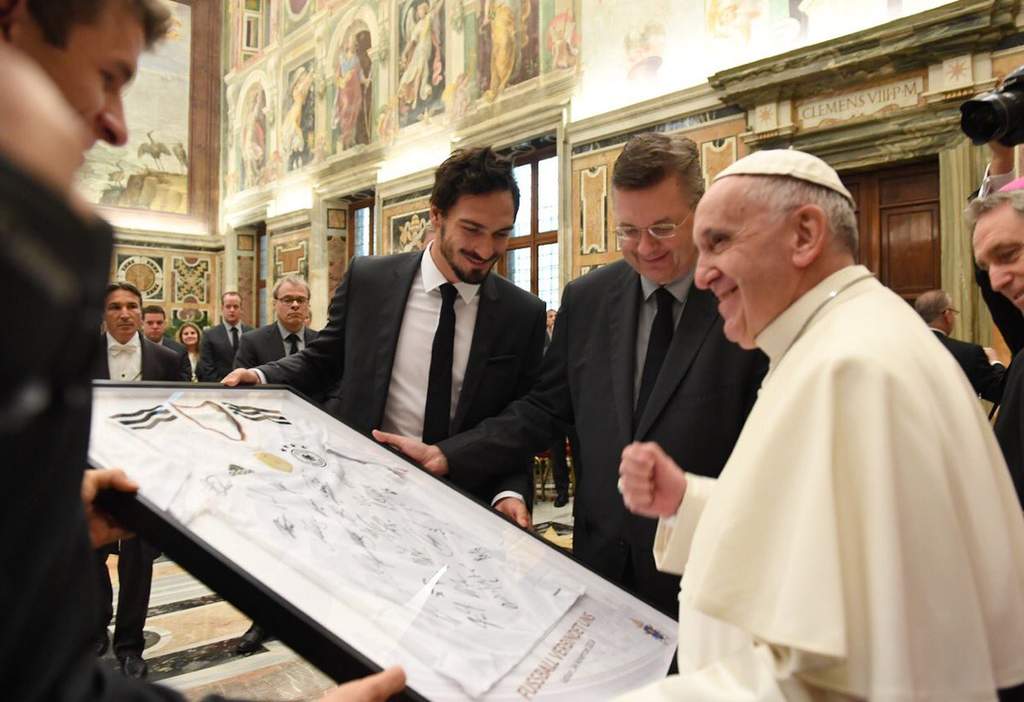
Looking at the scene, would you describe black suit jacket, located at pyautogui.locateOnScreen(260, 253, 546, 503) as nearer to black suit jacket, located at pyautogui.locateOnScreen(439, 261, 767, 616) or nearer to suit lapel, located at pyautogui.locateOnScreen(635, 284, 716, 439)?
black suit jacket, located at pyautogui.locateOnScreen(439, 261, 767, 616)

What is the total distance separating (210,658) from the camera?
13.6 feet

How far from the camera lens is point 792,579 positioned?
1104mm

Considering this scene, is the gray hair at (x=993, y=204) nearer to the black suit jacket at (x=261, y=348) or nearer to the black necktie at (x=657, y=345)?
the black necktie at (x=657, y=345)

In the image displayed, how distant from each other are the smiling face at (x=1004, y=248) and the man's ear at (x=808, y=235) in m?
1.10

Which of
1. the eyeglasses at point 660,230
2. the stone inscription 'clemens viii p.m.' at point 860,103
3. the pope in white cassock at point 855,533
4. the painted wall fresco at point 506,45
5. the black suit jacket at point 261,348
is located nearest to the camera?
the pope in white cassock at point 855,533

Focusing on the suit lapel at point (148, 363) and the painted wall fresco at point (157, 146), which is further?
the painted wall fresco at point (157, 146)

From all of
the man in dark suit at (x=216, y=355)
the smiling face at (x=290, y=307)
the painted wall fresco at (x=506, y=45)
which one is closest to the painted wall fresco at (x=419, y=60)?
the painted wall fresco at (x=506, y=45)

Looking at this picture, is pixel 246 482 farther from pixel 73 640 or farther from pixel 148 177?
pixel 148 177

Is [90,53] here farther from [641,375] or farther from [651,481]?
[641,375]

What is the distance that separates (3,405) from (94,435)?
4.14 ft

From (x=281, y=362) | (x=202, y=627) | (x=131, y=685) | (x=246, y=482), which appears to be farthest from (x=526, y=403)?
(x=202, y=627)

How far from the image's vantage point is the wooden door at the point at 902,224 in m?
7.30

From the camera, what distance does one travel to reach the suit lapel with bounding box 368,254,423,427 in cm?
261

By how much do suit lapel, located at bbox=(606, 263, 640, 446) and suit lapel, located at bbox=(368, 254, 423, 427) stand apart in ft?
2.23
